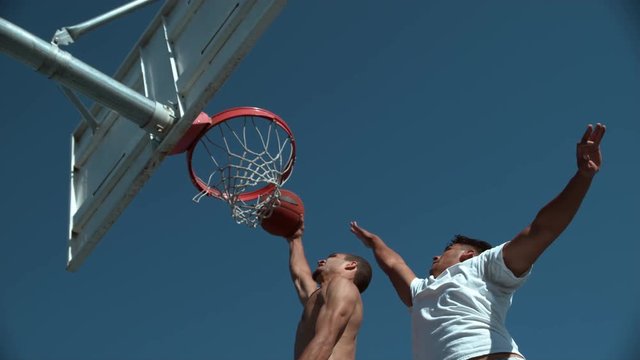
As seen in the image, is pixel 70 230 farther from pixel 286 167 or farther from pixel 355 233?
pixel 355 233

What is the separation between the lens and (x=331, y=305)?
206 inches

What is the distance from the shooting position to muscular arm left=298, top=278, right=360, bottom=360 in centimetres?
473

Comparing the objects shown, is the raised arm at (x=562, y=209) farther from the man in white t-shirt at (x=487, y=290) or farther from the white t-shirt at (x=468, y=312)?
the white t-shirt at (x=468, y=312)

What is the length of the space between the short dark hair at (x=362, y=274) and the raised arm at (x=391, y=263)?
10 centimetres

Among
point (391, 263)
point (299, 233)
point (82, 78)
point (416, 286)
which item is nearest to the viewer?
point (416, 286)

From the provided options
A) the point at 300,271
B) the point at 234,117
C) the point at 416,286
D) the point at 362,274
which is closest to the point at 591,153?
the point at 416,286

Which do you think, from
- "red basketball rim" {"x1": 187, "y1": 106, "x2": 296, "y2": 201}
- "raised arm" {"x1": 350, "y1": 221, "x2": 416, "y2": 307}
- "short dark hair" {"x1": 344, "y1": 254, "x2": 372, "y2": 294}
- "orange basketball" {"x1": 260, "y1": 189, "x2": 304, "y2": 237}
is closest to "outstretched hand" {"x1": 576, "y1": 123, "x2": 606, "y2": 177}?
"raised arm" {"x1": 350, "y1": 221, "x2": 416, "y2": 307}

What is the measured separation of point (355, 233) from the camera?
21.4 ft

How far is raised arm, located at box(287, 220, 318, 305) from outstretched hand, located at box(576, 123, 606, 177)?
2722 millimetres

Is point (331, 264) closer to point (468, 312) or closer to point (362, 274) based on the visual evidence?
point (362, 274)

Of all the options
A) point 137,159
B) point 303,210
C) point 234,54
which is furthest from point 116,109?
point 303,210

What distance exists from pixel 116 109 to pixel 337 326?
205 cm

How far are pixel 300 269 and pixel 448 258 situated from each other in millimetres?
1721

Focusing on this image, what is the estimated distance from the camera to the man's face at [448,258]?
211 inches
